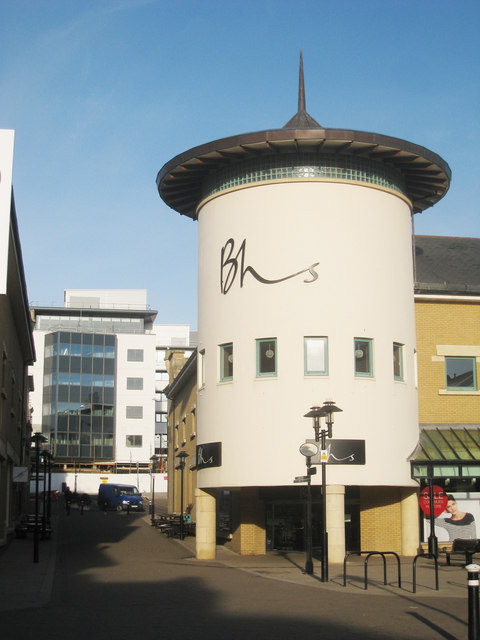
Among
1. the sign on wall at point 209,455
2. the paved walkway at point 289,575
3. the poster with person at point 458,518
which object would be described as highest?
the sign on wall at point 209,455

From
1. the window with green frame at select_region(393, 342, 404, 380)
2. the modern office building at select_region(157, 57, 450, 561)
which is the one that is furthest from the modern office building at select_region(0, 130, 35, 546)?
the window with green frame at select_region(393, 342, 404, 380)

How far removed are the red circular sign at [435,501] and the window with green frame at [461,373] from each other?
13.0 ft

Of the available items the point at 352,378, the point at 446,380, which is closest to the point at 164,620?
the point at 352,378

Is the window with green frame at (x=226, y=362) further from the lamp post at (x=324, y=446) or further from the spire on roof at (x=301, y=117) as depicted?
the spire on roof at (x=301, y=117)

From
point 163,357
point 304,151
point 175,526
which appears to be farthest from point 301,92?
point 163,357

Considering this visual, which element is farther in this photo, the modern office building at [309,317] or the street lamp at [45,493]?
the street lamp at [45,493]

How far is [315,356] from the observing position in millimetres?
27656

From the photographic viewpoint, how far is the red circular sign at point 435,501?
97.5 ft

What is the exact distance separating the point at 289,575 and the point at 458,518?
964 cm

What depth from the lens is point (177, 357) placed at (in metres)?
63.7

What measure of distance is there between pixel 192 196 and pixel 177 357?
31.6 m

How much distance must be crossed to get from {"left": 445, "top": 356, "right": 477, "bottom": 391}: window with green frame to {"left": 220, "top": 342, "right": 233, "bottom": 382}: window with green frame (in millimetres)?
8382

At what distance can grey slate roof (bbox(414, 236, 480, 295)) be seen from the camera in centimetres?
3272

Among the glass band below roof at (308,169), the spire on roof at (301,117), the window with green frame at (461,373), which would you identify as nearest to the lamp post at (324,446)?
the glass band below roof at (308,169)
